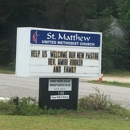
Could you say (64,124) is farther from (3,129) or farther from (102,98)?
(102,98)

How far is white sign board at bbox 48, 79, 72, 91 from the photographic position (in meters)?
11.9

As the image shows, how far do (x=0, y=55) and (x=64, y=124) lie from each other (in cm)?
3952

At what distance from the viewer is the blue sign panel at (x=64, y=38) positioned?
1139 centimetres

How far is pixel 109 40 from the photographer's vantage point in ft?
158

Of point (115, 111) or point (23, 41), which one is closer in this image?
point (23, 41)

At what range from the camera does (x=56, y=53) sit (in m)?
11.7

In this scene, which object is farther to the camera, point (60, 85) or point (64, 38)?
point (60, 85)

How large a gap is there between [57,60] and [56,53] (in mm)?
218

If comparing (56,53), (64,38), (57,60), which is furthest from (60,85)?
(64,38)

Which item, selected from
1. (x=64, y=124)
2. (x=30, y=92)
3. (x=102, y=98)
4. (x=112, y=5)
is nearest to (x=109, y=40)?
(x=112, y=5)

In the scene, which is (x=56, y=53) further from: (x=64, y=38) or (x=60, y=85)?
(x=60, y=85)

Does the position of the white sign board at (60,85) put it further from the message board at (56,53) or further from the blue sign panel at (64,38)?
the blue sign panel at (64,38)

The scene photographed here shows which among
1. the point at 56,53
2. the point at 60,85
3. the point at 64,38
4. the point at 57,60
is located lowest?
the point at 60,85

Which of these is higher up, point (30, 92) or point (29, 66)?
point (29, 66)
